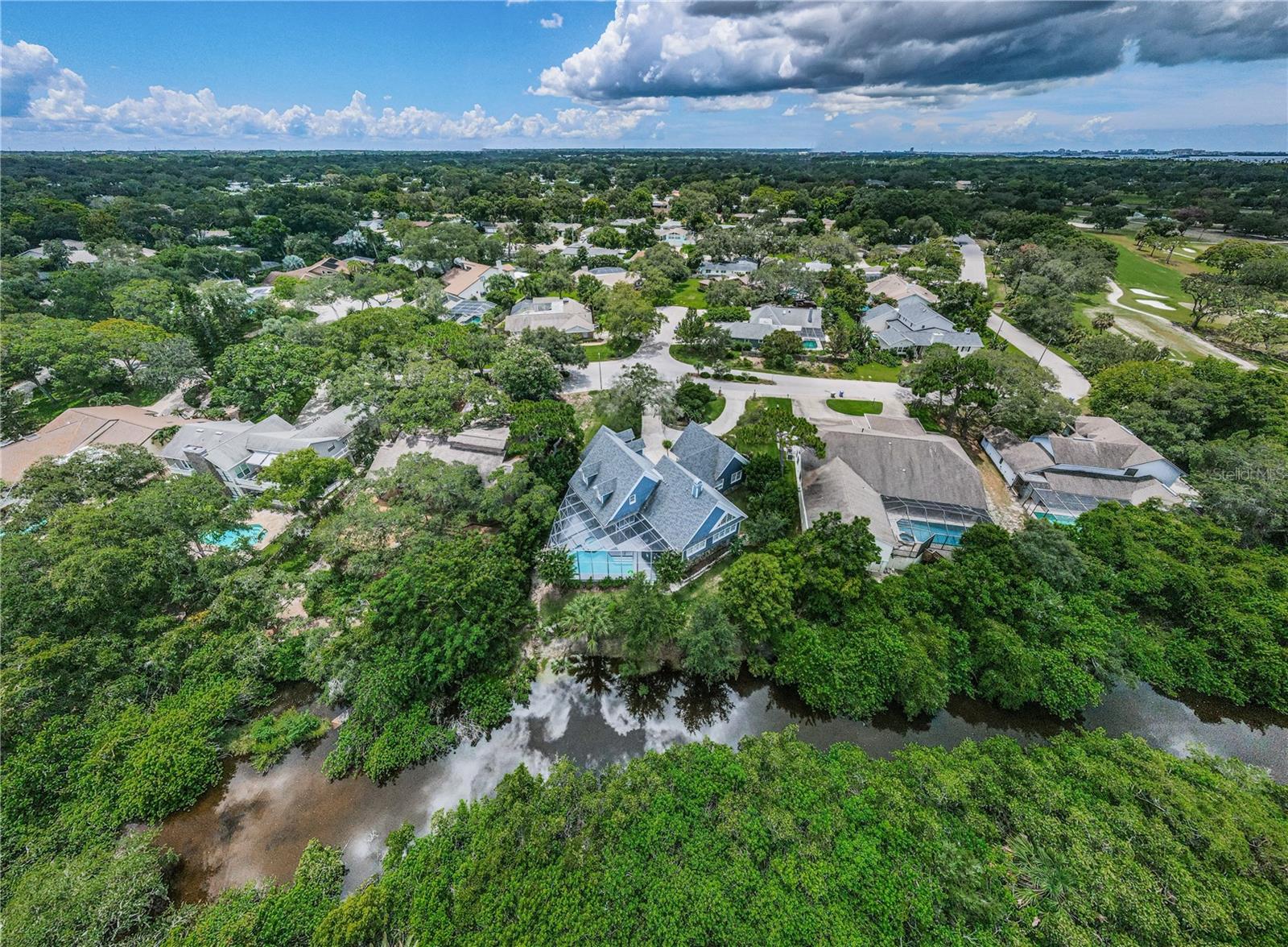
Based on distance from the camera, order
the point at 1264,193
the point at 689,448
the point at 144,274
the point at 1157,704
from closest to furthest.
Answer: the point at 1157,704, the point at 689,448, the point at 144,274, the point at 1264,193

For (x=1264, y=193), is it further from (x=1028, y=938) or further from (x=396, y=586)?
(x=396, y=586)

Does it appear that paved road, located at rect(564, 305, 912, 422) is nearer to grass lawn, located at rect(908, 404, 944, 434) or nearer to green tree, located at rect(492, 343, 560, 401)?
grass lawn, located at rect(908, 404, 944, 434)

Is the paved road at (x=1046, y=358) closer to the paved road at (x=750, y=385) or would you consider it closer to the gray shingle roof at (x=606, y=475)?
the paved road at (x=750, y=385)

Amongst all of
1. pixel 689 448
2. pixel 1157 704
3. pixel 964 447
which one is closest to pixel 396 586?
pixel 689 448

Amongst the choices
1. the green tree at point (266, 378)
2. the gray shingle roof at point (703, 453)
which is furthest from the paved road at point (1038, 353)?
the green tree at point (266, 378)

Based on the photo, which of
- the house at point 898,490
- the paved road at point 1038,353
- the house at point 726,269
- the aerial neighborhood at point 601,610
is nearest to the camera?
the aerial neighborhood at point 601,610

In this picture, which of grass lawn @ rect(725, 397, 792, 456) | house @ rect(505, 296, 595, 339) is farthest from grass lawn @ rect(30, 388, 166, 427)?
grass lawn @ rect(725, 397, 792, 456)

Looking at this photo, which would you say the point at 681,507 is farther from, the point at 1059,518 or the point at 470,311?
the point at 470,311

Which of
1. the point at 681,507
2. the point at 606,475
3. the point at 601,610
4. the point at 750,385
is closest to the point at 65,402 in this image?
the point at 606,475
